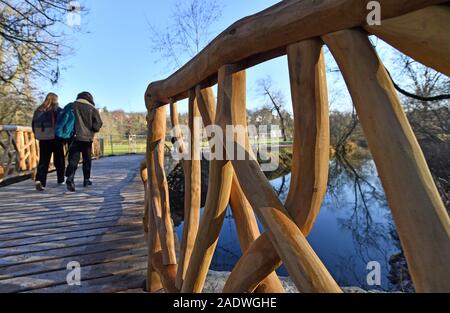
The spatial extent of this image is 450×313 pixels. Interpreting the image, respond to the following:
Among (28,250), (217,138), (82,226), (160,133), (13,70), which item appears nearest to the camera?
(217,138)

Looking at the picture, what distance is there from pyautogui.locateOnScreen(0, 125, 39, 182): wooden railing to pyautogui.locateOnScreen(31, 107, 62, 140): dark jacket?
2.09 m

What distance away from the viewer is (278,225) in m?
0.68

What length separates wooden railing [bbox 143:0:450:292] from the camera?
1.47 ft

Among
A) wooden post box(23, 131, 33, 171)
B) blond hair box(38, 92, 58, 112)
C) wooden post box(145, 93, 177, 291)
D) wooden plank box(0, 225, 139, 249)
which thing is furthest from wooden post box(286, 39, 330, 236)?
wooden post box(23, 131, 33, 171)

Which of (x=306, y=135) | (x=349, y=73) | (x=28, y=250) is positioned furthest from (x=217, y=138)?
(x=28, y=250)

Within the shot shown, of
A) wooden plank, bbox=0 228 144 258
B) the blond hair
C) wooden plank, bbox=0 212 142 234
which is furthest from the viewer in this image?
the blond hair

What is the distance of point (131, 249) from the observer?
232 centimetres

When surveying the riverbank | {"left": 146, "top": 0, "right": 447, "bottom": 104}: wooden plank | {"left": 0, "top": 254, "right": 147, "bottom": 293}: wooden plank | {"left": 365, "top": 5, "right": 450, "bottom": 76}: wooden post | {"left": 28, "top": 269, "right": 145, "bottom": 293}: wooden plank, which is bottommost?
Result: the riverbank

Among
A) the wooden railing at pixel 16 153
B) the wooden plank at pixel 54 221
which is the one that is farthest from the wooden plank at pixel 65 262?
the wooden railing at pixel 16 153

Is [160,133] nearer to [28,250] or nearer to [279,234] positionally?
[279,234]

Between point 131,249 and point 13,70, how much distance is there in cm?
1272

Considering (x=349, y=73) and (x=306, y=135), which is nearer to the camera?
(x=349, y=73)
